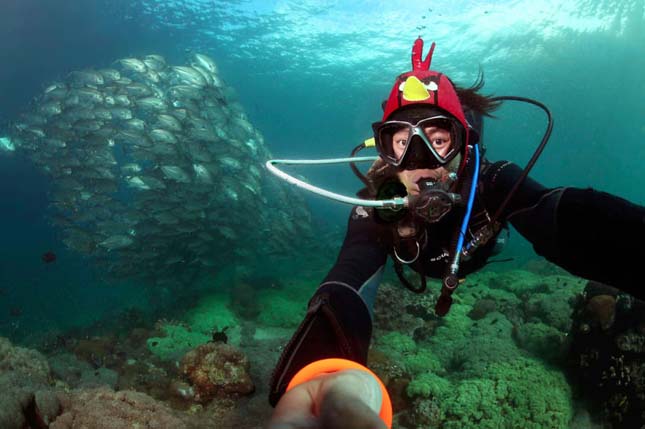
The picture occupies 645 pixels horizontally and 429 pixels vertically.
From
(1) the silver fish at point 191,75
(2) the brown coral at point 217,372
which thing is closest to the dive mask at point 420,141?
(2) the brown coral at point 217,372

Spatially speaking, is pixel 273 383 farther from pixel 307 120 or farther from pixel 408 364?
pixel 307 120

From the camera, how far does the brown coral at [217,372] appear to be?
575 centimetres

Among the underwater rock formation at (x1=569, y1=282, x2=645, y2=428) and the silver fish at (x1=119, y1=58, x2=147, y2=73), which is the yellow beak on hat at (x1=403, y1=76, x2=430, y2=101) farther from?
the silver fish at (x1=119, y1=58, x2=147, y2=73)

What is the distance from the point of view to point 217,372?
5.87 m

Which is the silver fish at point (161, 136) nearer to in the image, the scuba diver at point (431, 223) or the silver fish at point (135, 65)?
the silver fish at point (135, 65)

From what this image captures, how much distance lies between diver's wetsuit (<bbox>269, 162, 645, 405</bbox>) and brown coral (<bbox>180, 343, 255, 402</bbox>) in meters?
4.29

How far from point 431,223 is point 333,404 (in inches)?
76.1

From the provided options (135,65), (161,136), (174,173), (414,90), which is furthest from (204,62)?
(414,90)

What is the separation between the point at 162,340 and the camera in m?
10.8

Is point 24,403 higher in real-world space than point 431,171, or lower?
lower

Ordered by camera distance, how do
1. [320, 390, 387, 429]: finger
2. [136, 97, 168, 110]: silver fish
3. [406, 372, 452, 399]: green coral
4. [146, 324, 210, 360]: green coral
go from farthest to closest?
[136, 97, 168, 110]: silver fish → [146, 324, 210, 360]: green coral → [406, 372, 452, 399]: green coral → [320, 390, 387, 429]: finger

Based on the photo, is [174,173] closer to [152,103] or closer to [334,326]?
[152,103]

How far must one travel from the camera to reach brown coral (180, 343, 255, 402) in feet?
18.9

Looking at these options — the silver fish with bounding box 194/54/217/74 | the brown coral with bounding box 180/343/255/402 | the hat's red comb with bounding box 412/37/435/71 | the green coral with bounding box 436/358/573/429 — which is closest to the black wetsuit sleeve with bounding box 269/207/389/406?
the hat's red comb with bounding box 412/37/435/71
